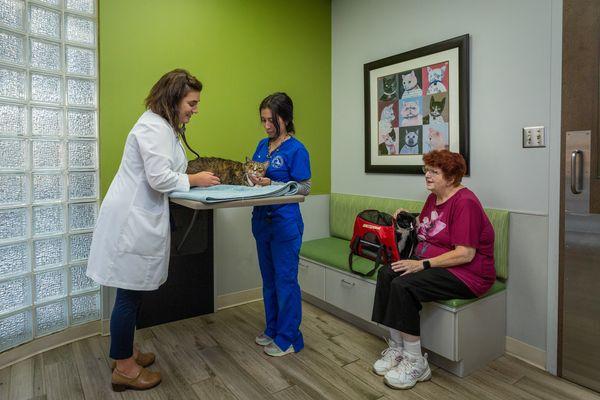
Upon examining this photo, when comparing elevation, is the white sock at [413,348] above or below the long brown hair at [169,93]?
below

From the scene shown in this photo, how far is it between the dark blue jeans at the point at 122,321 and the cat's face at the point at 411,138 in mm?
1940

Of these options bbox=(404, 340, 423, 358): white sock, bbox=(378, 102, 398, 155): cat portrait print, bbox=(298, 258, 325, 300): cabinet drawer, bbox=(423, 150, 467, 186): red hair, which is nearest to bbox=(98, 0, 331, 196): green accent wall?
bbox=(378, 102, 398, 155): cat portrait print

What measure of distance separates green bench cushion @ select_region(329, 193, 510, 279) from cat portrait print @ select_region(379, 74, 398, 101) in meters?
0.74

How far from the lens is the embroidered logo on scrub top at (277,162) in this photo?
6.91ft

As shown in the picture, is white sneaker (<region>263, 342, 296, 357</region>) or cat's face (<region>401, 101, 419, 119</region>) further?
cat's face (<region>401, 101, 419, 119</region>)

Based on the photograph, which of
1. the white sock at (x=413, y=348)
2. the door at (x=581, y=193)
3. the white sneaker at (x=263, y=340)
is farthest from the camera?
the white sneaker at (x=263, y=340)

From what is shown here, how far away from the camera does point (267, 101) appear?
208 centimetres

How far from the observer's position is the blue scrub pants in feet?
6.95

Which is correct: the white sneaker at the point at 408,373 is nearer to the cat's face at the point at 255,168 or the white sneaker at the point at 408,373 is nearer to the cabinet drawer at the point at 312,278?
the cabinet drawer at the point at 312,278

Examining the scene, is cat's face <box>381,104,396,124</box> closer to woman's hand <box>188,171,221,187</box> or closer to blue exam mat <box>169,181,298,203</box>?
blue exam mat <box>169,181,298,203</box>

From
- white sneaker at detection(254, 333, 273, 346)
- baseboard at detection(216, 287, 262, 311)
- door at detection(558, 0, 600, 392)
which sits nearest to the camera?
door at detection(558, 0, 600, 392)

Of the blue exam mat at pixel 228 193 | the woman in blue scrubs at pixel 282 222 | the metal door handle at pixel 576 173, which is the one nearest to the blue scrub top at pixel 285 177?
the woman in blue scrubs at pixel 282 222

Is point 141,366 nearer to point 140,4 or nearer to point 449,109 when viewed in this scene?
point 140,4

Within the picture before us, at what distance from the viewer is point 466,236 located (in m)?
1.86
